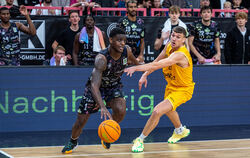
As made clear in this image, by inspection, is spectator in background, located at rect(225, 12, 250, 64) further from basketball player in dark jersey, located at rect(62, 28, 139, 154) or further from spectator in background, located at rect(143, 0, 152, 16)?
basketball player in dark jersey, located at rect(62, 28, 139, 154)

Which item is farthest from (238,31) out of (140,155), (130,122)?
(140,155)

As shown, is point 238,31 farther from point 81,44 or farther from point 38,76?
point 38,76

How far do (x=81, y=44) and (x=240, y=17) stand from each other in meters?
4.08

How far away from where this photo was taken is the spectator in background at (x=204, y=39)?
12.1 m

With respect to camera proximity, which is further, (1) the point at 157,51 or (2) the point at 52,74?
(1) the point at 157,51

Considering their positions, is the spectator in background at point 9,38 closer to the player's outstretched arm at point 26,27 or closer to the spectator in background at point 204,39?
the player's outstretched arm at point 26,27

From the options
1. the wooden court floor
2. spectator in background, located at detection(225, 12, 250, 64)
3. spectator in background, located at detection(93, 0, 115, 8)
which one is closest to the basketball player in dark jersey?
the wooden court floor

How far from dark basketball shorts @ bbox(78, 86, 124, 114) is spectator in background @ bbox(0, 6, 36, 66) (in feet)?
11.1

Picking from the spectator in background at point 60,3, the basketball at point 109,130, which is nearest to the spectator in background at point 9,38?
the spectator in background at point 60,3

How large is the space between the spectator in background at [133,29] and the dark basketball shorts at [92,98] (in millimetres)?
3328

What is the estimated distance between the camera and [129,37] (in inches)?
471

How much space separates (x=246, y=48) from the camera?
12805 millimetres

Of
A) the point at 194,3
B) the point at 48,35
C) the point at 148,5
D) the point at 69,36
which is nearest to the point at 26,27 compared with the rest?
the point at 48,35

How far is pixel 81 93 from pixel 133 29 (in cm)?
199
